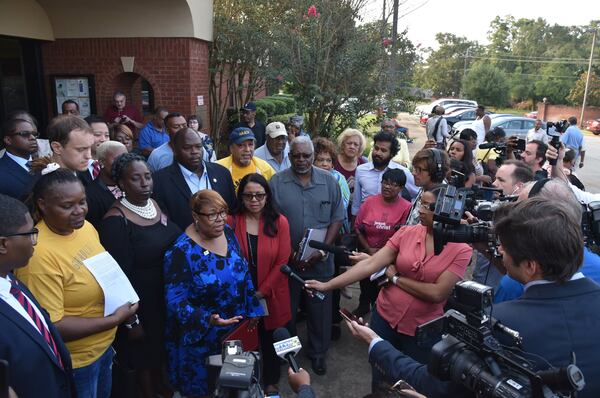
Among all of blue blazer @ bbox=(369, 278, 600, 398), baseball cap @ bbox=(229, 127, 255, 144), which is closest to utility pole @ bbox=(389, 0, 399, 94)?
baseball cap @ bbox=(229, 127, 255, 144)

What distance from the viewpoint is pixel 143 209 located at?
2867 millimetres

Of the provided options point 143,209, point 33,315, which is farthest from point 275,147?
point 33,315

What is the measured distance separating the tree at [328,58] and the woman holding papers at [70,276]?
615 cm

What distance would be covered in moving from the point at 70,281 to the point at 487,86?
49.7 meters

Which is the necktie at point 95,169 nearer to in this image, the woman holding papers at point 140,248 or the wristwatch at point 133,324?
the woman holding papers at point 140,248

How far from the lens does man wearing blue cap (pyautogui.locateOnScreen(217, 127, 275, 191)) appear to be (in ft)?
13.8

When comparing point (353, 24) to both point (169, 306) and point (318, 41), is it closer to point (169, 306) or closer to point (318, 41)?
point (318, 41)

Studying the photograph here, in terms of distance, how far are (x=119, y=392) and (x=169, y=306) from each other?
0.95 meters

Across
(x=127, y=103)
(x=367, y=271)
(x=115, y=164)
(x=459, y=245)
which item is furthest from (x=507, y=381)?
(x=127, y=103)

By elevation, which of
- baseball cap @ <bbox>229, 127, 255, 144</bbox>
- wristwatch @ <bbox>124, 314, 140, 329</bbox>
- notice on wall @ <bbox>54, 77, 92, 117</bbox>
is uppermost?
notice on wall @ <bbox>54, 77, 92, 117</bbox>

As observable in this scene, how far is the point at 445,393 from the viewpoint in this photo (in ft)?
5.42

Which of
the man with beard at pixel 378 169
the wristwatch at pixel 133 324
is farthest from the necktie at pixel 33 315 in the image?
the man with beard at pixel 378 169

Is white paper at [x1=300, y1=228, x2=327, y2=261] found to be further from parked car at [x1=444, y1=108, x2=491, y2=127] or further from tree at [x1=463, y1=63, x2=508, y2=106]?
tree at [x1=463, y1=63, x2=508, y2=106]

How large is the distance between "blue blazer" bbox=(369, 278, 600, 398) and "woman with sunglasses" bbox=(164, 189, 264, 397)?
4.96 ft
